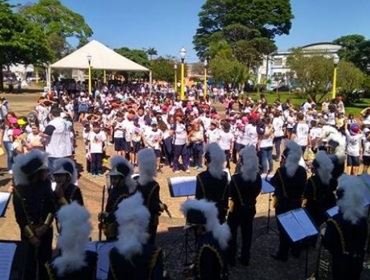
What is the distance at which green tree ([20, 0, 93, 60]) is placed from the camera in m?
74.0

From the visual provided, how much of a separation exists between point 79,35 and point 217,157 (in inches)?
3041

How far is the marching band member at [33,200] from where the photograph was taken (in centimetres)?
582

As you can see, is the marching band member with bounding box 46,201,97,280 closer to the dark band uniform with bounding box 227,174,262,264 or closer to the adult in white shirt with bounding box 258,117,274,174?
the dark band uniform with bounding box 227,174,262,264

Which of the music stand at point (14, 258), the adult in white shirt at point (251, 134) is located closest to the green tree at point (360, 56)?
the adult in white shirt at point (251, 134)

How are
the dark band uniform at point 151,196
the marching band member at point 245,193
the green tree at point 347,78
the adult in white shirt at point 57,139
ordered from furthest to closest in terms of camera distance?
the green tree at point 347,78 → the adult in white shirt at point 57,139 → the marching band member at point 245,193 → the dark band uniform at point 151,196

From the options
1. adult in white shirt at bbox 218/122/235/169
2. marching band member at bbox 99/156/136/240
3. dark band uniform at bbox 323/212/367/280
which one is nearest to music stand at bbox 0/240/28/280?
marching band member at bbox 99/156/136/240

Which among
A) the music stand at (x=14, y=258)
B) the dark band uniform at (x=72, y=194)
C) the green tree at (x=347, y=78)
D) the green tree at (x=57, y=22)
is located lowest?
the music stand at (x=14, y=258)

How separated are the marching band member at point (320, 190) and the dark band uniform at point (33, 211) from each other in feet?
13.9

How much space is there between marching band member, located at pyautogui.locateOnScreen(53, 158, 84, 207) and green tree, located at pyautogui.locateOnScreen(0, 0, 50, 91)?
43746 mm

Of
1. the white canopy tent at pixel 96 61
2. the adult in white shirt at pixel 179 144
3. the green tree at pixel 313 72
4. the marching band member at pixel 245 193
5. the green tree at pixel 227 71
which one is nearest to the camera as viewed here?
the marching band member at pixel 245 193

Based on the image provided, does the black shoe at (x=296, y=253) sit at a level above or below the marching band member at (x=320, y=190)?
below

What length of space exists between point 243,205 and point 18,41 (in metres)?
45.5

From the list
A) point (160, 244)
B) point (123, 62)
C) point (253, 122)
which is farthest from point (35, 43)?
point (160, 244)

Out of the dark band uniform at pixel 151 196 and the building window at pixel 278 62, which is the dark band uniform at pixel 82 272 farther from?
the building window at pixel 278 62
